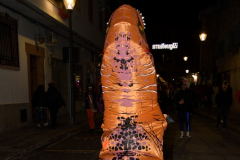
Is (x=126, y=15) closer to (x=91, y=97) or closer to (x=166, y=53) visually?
(x=91, y=97)

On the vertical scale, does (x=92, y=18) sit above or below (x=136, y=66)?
above

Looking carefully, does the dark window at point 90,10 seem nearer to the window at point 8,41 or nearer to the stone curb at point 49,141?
the window at point 8,41

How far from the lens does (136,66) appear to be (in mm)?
2461

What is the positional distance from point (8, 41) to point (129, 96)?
28.4 feet

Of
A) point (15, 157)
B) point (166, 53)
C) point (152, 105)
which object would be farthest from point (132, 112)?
point (166, 53)

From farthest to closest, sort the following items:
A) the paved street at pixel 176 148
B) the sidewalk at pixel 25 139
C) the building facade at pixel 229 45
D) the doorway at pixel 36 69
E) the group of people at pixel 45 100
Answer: the building facade at pixel 229 45 → the doorway at pixel 36 69 → the group of people at pixel 45 100 → the sidewalk at pixel 25 139 → the paved street at pixel 176 148

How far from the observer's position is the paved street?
6.04 m

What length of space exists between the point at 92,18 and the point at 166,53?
33923mm

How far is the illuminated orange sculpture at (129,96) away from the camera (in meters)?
2.42

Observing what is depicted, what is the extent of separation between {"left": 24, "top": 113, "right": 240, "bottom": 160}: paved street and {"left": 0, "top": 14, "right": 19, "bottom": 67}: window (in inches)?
158

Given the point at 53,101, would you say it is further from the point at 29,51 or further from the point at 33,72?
the point at 33,72

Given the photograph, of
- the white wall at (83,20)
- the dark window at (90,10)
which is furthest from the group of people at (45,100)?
the dark window at (90,10)

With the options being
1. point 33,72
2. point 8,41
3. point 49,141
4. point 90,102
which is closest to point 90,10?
point 33,72

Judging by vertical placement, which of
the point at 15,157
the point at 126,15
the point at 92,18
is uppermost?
the point at 92,18
